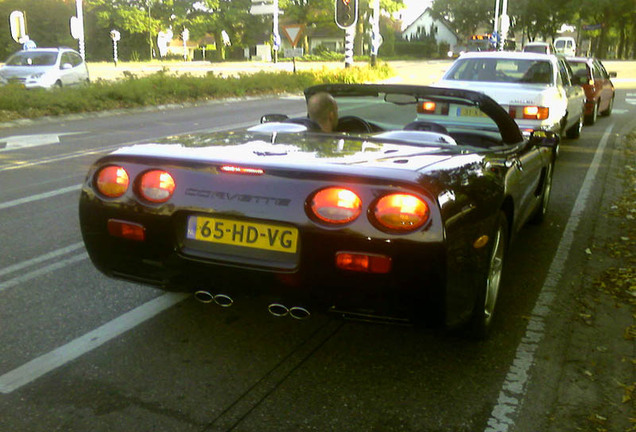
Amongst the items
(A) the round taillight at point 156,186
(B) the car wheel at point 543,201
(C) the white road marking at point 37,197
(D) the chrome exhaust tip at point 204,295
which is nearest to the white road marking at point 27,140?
(C) the white road marking at point 37,197

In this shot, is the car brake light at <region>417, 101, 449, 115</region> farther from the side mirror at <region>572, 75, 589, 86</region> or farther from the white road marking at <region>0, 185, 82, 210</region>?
the side mirror at <region>572, 75, 589, 86</region>

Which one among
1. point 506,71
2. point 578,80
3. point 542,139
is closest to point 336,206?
point 542,139

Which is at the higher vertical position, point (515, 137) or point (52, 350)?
point (515, 137)

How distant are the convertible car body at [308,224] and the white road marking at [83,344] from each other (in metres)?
0.40

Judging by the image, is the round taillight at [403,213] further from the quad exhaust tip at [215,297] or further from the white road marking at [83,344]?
the white road marking at [83,344]

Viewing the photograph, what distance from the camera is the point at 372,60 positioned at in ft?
118

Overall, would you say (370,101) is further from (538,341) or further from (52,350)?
(52,350)

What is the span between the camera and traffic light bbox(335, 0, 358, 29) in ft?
84.3

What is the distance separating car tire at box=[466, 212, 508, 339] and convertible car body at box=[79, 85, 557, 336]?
1cm

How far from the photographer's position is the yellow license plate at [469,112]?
4.54 metres

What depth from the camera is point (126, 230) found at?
330 cm

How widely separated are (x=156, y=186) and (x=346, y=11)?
77.6 feet

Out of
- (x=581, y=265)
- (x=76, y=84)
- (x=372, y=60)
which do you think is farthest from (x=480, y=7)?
(x=581, y=265)

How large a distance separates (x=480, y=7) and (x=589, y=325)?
3588 inches
